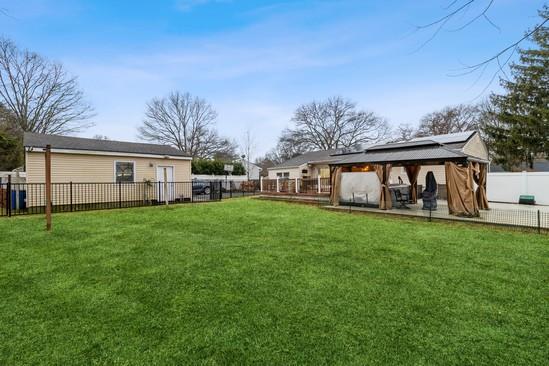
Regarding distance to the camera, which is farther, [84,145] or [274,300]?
[84,145]

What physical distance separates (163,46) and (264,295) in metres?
12.1

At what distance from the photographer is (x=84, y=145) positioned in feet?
38.0

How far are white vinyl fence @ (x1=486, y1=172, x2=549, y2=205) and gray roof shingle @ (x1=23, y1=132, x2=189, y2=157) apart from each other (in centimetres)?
1600

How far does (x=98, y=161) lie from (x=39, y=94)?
15.4 metres

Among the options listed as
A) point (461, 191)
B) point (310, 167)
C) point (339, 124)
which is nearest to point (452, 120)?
point (339, 124)

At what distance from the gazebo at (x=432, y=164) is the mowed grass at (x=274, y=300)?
2.74 meters

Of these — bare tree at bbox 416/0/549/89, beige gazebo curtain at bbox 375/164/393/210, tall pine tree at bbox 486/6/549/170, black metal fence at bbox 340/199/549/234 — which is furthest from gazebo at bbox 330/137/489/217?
tall pine tree at bbox 486/6/549/170

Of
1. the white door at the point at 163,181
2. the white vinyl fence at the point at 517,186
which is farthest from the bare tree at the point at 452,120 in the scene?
the white door at the point at 163,181

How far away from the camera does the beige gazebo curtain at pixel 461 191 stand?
7.90m

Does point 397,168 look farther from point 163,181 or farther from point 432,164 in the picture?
point 163,181

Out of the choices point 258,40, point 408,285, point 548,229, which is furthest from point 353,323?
point 258,40

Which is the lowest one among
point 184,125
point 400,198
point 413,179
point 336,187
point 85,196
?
point 400,198

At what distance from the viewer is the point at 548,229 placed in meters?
6.02

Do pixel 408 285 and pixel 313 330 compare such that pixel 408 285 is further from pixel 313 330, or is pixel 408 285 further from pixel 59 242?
pixel 59 242
